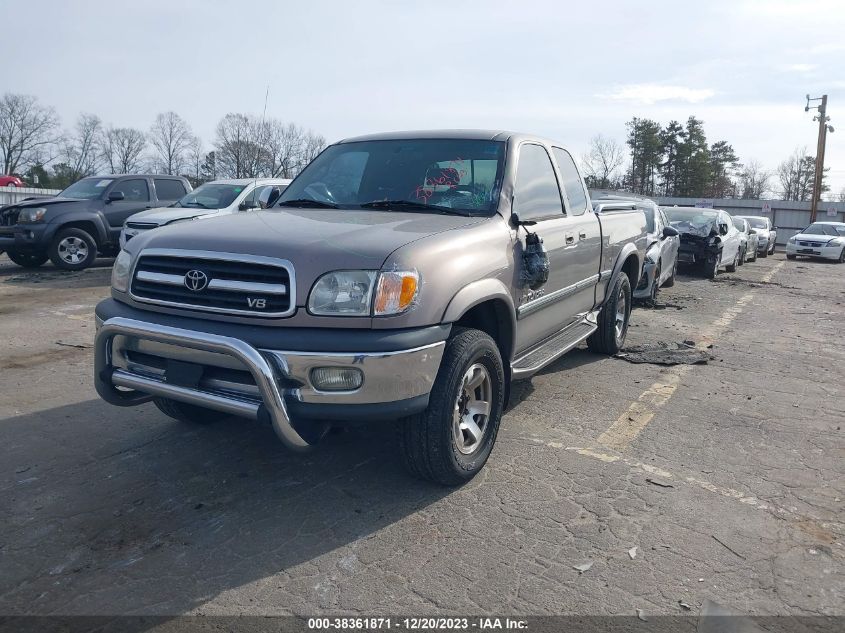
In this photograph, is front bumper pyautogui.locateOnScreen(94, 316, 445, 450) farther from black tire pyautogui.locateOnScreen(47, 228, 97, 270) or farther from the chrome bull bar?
black tire pyautogui.locateOnScreen(47, 228, 97, 270)

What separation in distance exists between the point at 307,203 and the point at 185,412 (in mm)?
1593

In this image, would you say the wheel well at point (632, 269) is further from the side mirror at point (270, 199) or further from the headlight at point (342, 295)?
the headlight at point (342, 295)

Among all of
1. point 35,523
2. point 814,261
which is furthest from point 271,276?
point 814,261

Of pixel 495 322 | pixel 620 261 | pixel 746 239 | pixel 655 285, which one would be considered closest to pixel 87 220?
pixel 655 285

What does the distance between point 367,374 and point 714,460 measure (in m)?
2.43

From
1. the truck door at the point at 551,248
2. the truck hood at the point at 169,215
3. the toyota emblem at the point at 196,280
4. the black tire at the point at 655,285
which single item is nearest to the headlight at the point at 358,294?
the toyota emblem at the point at 196,280

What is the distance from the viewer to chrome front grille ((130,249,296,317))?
3.23m

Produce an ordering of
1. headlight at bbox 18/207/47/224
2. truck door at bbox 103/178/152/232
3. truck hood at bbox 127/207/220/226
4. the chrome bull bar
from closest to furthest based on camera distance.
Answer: the chrome bull bar → truck hood at bbox 127/207/220/226 → headlight at bbox 18/207/47/224 → truck door at bbox 103/178/152/232

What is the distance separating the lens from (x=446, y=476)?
3.61 m

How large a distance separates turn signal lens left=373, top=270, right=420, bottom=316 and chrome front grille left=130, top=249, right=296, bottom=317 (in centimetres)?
40

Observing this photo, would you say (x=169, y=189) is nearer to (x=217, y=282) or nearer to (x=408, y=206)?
(x=408, y=206)

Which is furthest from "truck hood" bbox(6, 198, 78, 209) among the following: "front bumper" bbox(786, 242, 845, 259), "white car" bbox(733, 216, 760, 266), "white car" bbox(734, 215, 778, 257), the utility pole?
the utility pole

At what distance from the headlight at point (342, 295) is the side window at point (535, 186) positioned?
152 cm

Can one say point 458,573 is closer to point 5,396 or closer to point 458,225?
point 458,225
